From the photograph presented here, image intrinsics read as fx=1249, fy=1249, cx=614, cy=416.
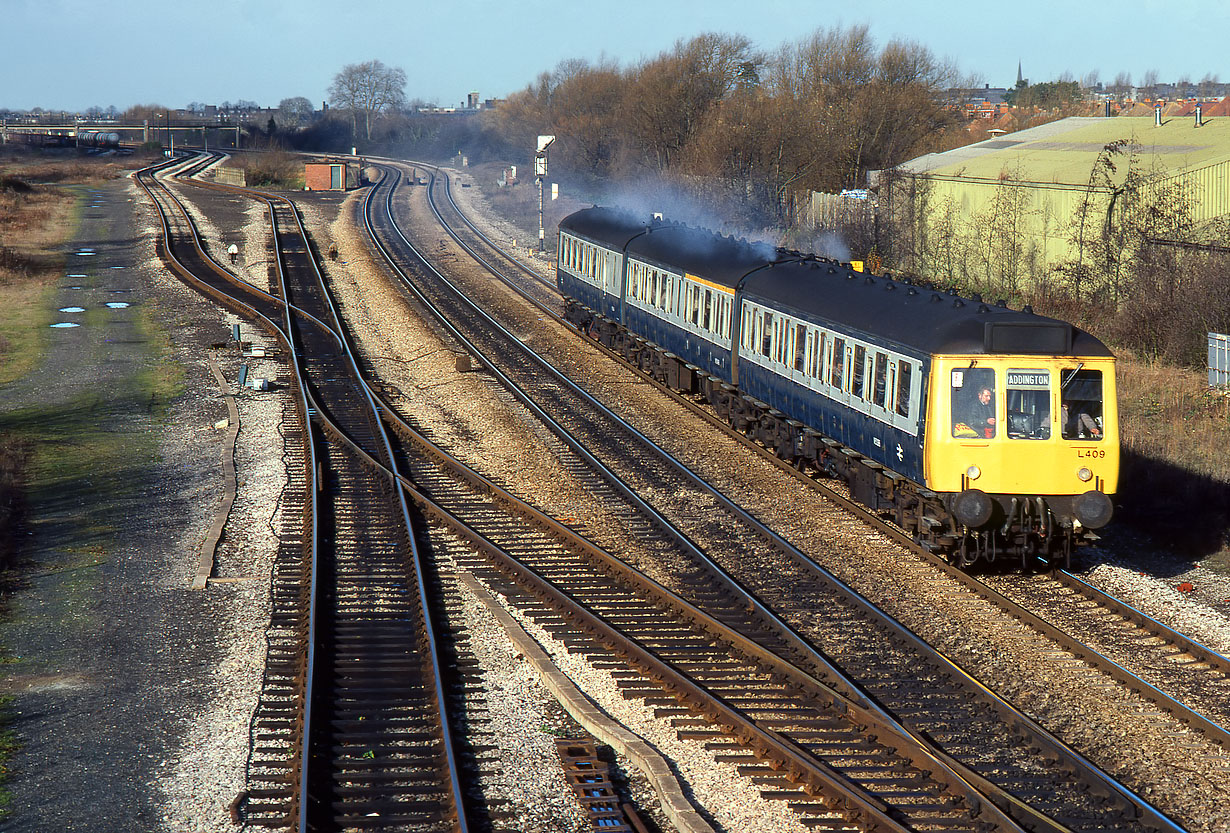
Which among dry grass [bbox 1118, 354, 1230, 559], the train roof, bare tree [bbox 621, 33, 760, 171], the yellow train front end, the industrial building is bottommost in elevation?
dry grass [bbox 1118, 354, 1230, 559]

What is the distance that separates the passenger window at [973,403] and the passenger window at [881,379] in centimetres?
171

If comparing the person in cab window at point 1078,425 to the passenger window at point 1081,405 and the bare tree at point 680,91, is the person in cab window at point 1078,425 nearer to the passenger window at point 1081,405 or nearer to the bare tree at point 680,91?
the passenger window at point 1081,405

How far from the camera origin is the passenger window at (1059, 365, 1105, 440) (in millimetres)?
14266

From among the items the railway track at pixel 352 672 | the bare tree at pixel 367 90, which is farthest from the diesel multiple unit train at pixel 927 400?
the bare tree at pixel 367 90

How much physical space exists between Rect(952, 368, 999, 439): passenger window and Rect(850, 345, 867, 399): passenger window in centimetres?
246

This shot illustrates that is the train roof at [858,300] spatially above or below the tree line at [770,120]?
below

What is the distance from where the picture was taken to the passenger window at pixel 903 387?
50.2 feet

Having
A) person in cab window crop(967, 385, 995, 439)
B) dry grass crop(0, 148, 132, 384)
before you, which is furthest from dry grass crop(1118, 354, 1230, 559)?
dry grass crop(0, 148, 132, 384)

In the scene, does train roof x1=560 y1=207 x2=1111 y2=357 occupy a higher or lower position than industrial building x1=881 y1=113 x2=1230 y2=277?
lower

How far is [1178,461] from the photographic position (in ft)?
63.1

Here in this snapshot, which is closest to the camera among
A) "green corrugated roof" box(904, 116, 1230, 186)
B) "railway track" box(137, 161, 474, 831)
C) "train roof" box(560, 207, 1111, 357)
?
"railway track" box(137, 161, 474, 831)

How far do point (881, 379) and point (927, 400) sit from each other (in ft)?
5.23

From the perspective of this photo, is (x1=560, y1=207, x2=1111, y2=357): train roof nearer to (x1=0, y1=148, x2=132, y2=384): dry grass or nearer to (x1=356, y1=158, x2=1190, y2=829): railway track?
(x1=356, y1=158, x2=1190, y2=829): railway track

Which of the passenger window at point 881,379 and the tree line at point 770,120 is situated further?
the tree line at point 770,120
